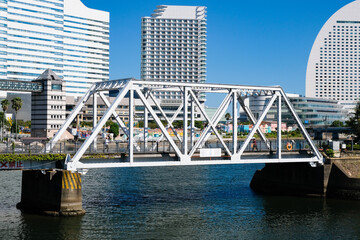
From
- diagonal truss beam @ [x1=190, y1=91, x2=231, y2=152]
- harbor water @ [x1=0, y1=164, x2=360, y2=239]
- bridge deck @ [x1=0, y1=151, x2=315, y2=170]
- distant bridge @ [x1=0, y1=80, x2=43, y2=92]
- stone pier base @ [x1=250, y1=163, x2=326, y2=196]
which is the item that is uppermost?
distant bridge @ [x1=0, y1=80, x2=43, y2=92]

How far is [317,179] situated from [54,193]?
88.1 ft

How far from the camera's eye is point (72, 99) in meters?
172

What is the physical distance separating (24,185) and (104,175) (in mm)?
30175

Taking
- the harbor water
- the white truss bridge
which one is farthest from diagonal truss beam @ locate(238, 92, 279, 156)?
the harbor water

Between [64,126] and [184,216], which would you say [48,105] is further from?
[184,216]

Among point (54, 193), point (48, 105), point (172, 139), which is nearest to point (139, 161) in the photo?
point (172, 139)

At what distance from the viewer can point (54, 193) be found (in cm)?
3988

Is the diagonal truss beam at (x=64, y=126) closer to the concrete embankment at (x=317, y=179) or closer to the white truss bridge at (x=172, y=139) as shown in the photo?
the white truss bridge at (x=172, y=139)

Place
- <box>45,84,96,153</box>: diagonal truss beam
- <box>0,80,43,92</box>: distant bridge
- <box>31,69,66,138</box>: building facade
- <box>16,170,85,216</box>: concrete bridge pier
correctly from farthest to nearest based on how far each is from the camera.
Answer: <box>31,69,66,138</box>: building facade → <box>0,80,43,92</box>: distant bridge → <box>45,84,96,153</box>: diagonal truss beam → <box>16,170,85,216</box>: concrete bridge pier

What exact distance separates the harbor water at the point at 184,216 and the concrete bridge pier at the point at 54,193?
2.77 feet

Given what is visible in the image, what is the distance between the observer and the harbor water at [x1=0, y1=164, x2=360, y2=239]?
3738cm

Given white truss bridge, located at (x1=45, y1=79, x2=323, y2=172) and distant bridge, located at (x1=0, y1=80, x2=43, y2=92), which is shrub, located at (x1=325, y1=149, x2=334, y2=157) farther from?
distant bridge, located at (x1=0, y1=80, x2=43, y2=92)

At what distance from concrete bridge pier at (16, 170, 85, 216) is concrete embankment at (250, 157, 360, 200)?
23414mm

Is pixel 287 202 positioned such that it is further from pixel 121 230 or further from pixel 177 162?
pixel 121 230
